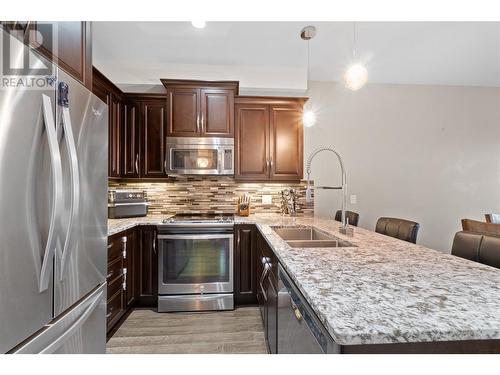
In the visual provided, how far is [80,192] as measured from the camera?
1.14m

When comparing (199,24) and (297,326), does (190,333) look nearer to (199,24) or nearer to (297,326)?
(297,326)

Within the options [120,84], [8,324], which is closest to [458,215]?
[8,324]

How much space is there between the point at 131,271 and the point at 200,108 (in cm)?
187

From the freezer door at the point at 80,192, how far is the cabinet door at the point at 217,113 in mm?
1455

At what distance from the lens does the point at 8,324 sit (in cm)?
78

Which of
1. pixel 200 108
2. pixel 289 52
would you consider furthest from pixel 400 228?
pixel 200 108

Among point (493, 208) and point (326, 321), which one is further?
point (493, 208)

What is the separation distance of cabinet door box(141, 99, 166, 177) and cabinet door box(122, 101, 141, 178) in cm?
7

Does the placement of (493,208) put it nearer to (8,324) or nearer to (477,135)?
(477,135)

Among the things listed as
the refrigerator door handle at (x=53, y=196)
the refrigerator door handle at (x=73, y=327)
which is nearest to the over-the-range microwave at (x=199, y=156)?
the refrigerator door handle at (x=73, y=327)
